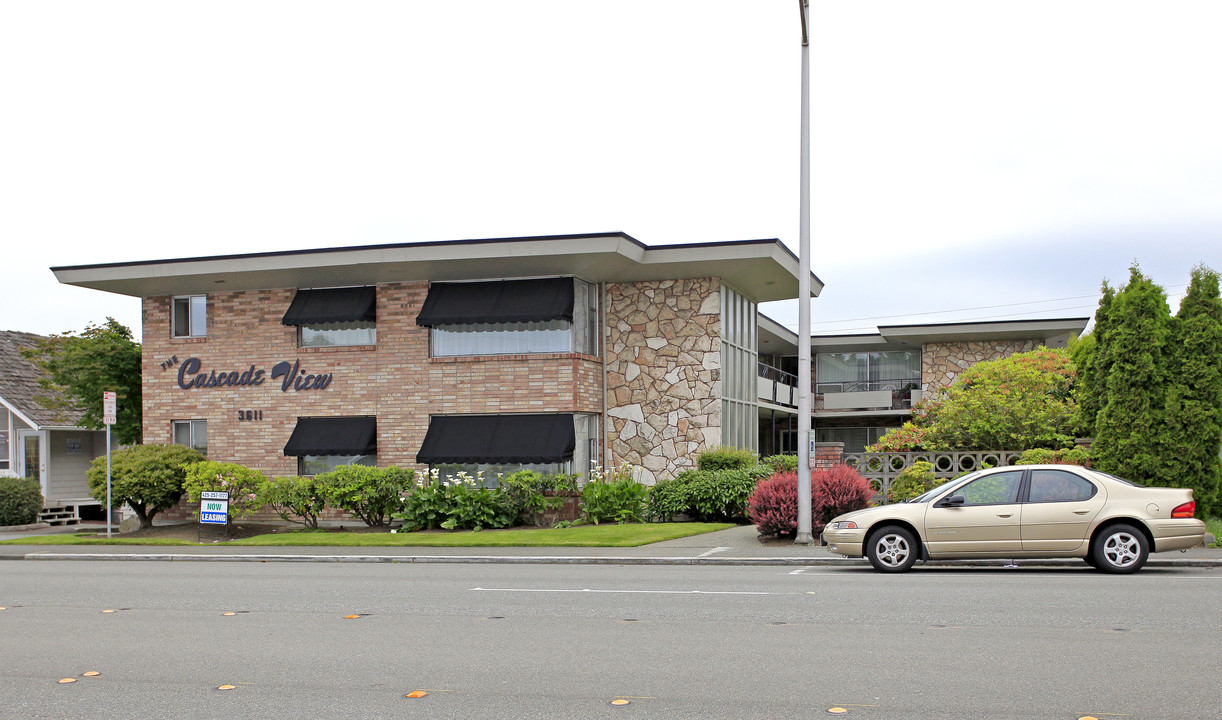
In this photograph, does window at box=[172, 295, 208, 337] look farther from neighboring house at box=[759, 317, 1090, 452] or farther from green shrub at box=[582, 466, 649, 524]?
neighboring house at box=[759, 317, 1090, 452]

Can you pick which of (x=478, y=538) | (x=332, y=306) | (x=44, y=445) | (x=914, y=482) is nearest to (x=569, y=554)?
(x=478, y=538)

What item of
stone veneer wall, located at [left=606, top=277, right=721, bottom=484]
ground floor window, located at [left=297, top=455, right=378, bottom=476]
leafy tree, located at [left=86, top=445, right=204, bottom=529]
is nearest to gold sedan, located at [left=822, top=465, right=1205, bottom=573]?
stone veneer wall, located at [left=606, top=277, right=721, bottom=484]

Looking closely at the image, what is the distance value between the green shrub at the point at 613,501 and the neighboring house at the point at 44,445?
16.4 metres

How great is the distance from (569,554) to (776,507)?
3.72m

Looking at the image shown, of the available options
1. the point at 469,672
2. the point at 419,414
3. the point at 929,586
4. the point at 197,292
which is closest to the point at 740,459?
the point at 419,414

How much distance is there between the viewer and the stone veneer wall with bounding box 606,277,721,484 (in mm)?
25281

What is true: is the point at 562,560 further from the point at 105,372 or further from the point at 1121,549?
the point at 105,372

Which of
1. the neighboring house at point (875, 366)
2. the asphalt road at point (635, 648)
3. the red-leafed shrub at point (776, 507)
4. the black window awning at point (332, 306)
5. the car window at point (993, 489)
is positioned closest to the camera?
the asphalt road at point (635, 648)

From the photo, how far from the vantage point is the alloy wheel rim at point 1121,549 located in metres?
13.4

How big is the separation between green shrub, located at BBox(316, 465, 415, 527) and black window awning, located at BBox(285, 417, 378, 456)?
1.35 metres

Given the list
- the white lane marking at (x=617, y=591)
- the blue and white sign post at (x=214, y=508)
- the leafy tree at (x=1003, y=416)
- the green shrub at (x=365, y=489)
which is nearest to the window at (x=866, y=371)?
the leafy tree at (x=1003, y=416)

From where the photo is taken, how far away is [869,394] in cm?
4466

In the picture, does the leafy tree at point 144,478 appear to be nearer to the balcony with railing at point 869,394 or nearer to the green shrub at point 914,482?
the green shrub at point 914,482

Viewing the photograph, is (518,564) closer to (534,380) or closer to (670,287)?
(534,380)
